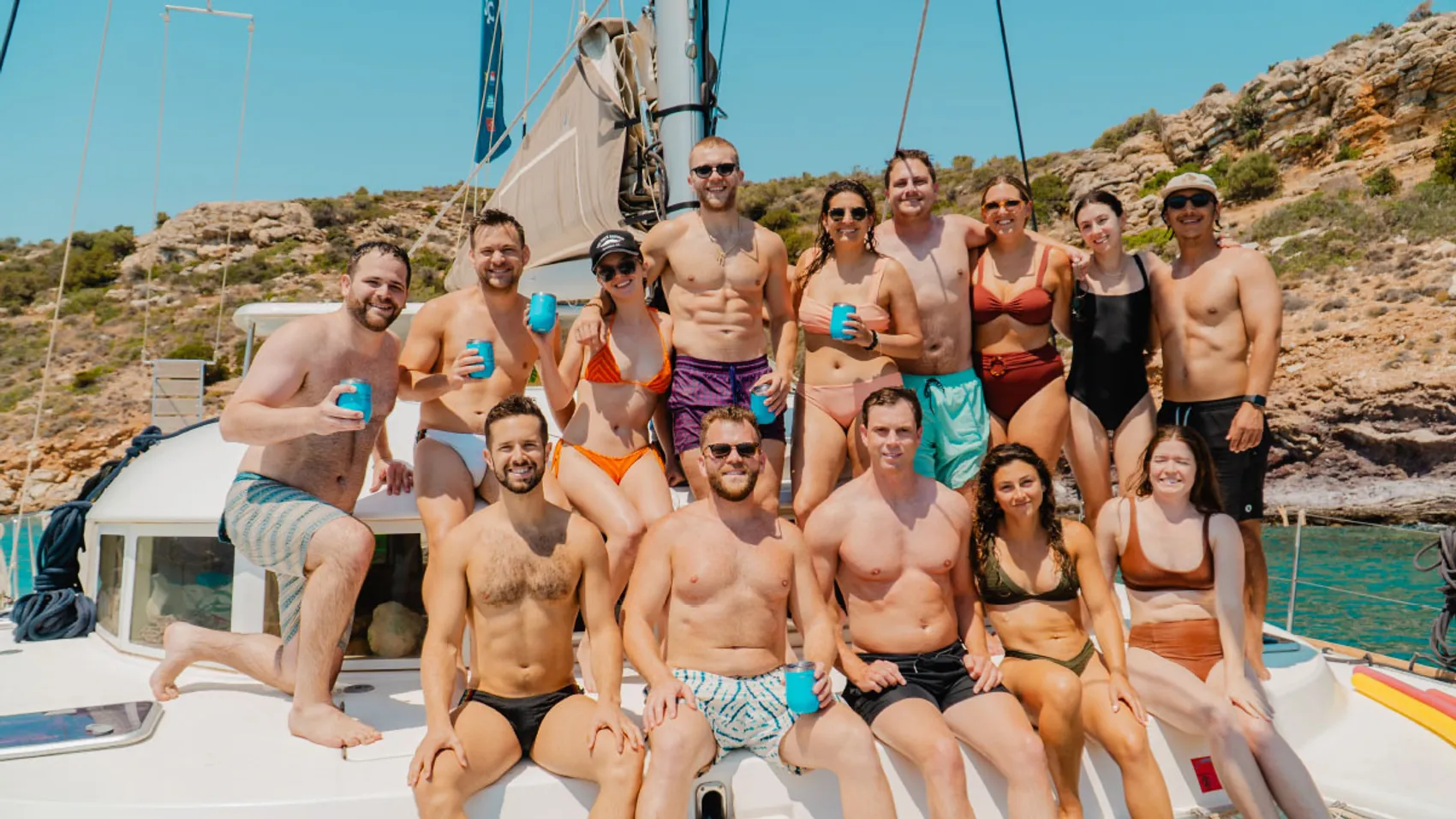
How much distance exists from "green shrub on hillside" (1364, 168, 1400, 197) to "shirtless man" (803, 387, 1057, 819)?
33.7m

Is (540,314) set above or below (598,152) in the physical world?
below

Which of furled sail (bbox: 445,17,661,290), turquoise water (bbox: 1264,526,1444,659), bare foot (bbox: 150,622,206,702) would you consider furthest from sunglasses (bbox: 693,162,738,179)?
turquoise water (bbox: 1264,526,1444,659)

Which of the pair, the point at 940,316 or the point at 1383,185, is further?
the point at 1383,185

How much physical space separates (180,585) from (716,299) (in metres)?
3.13

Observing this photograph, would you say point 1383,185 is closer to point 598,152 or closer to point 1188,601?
point 598,152

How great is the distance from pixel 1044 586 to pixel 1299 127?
132ft

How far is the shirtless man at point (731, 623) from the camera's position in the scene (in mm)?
3199

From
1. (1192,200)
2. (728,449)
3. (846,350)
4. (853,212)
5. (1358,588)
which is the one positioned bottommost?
(1358,588)

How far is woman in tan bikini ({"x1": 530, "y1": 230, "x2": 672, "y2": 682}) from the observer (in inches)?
164

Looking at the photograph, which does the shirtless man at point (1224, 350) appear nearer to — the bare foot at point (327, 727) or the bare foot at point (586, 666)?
the bare foot at point (586, 666)

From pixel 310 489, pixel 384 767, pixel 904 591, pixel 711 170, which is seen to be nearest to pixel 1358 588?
pixel 904 591

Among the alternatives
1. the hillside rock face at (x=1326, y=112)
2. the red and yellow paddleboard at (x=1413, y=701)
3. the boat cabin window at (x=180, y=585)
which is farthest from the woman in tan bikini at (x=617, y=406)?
the hillside rock face at (x=1326, y=112)

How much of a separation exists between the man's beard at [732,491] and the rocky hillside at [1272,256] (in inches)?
483

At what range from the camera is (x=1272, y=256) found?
93.1 feet
